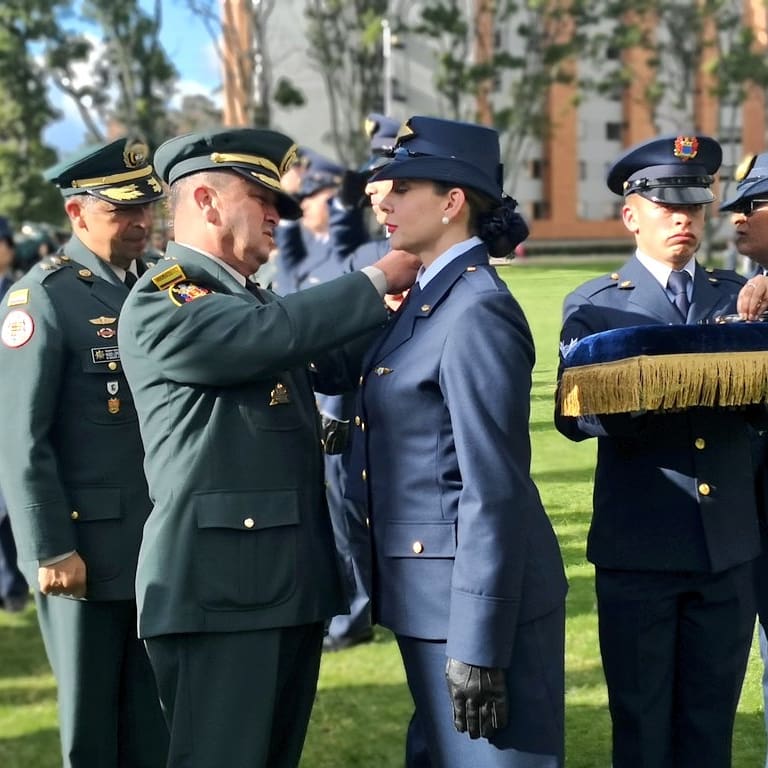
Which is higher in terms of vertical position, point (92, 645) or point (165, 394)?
point (165, 394)

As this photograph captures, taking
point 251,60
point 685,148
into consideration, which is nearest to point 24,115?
point 251,60

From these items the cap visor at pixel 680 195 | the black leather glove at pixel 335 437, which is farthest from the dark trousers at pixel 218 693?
the cap visor at pixel 680 195

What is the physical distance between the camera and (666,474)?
3.24m

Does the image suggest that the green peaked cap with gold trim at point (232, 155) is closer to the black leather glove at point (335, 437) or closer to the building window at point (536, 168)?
the black leather glove at point (335, 437)

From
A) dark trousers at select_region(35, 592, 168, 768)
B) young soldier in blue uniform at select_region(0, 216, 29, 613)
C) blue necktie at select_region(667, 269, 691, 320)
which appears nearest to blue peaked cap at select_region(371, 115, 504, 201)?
blue necktie at select_region(667, 269, 691, 320)

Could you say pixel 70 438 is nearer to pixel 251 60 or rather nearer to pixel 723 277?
pixel 723 277

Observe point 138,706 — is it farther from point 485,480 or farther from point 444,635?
point 485,480

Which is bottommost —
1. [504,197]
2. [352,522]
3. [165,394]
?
[352,522]

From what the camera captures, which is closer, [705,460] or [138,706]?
[705,460]

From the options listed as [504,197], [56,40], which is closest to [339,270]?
[504,197]

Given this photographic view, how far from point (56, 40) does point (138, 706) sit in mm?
26497

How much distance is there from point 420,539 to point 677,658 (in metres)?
1.04

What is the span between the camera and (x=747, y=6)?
35.2 metres

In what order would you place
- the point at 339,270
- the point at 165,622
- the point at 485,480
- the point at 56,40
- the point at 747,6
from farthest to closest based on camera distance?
the point at 747,6 < the point at 56,40 < the point at 339,270 < the point at 165,622 < the point at 485,480
